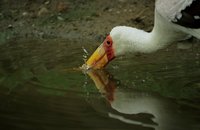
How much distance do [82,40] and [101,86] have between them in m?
3.36

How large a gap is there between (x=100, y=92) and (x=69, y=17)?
5001mm

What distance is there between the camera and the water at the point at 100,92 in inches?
215

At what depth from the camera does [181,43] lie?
756 centimetres

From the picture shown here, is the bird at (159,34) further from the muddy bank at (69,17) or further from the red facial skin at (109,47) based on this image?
the muddy bank at (69,17)

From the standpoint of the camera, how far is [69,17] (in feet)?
37.4

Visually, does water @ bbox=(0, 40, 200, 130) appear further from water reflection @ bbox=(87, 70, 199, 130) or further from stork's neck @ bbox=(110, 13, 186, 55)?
stork's neck @ bbox=(110, 13, 186, 55)

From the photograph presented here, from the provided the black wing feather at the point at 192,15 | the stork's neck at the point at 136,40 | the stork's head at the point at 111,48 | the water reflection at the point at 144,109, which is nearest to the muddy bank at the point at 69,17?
the stork's head at the point at 111,48

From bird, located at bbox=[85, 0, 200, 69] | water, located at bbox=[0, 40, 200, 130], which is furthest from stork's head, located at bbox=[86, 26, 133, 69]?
water, located at bbox=[0, 40, 200, 130]

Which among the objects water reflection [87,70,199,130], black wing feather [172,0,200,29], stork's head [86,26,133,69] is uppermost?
black wing feather [172,0,200,29]


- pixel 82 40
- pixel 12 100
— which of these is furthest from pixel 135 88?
pixel 82 40

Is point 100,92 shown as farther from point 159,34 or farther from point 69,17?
point 69,17

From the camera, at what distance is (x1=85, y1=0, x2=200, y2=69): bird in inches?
258

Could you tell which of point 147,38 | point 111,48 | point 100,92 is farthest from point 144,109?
point 111,48

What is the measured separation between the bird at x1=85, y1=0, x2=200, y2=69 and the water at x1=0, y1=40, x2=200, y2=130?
22 centimetres
